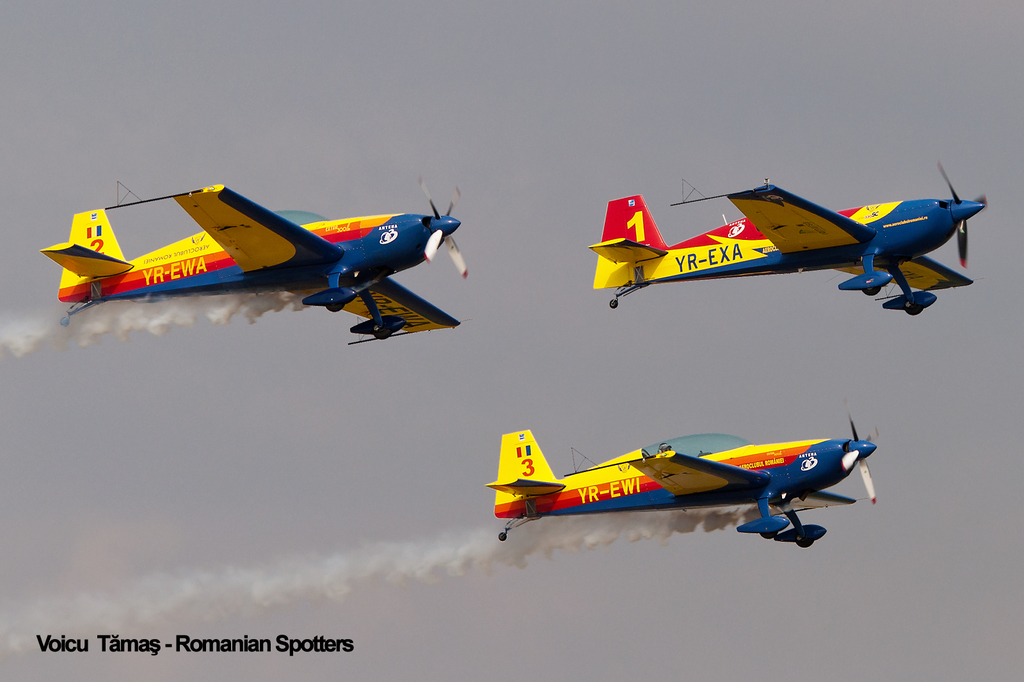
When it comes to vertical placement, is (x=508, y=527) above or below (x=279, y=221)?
below

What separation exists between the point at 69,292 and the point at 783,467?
67.1 ft

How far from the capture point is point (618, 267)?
51719 mm

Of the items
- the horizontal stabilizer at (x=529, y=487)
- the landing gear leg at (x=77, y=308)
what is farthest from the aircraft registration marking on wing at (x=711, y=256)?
the landing gear leg at (x=77, y=308)

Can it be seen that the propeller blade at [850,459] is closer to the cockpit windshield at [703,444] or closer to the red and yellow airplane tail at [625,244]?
the cockpit windshield at [703,444]

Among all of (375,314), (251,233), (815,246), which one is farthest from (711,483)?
(251,233)

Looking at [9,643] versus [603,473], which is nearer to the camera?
[9,643]

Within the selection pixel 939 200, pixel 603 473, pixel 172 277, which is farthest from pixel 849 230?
pixel 172 277

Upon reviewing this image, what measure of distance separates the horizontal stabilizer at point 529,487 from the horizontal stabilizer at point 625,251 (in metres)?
7.10

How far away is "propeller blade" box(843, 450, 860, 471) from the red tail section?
9435 mm

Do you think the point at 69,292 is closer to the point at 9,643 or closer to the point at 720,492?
the point at 9,643

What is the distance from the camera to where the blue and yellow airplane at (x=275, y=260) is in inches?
1651

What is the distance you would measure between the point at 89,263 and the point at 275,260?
6.19 m

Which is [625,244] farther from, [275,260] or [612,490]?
[275,260]

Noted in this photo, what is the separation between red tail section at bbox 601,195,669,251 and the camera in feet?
174
